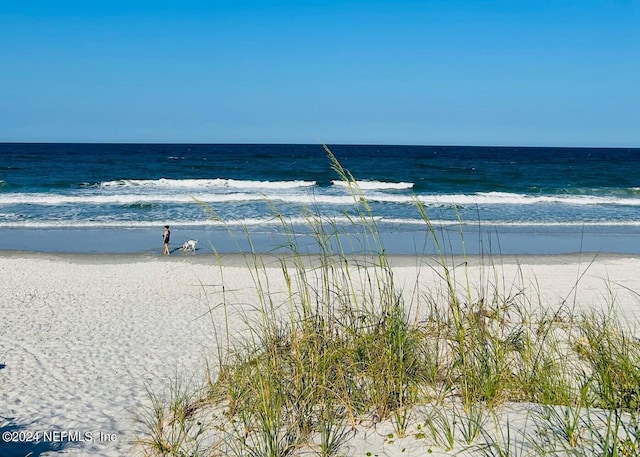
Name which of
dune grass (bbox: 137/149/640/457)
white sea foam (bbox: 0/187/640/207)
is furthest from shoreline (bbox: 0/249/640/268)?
white sea foam (bbox: 0/187/640/207)

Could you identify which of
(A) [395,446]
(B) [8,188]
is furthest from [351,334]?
(B) [8,188]

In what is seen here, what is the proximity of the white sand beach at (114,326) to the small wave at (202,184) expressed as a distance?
70.8 ft

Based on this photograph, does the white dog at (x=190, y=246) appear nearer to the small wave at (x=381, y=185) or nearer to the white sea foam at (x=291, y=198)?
the white sea foam at (x=291, y=198)

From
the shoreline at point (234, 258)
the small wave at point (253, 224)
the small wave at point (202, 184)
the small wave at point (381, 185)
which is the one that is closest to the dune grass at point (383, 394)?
the shoreline at point (234, 258)

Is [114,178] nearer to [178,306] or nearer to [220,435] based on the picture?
[178,306]

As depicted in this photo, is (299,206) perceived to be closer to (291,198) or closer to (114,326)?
(114,326)

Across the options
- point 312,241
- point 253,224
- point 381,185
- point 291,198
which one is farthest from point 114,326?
Answer: point 381,185

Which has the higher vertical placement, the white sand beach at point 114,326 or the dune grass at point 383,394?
the dune grass at point 383,394

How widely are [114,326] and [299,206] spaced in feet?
22.0

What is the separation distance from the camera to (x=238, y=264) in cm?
1266

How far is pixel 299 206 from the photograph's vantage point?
45.9 ft

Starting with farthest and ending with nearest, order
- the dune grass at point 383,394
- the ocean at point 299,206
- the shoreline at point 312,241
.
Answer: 1. the ocean at point 299,206
2. the shoreline at point 312,241
3. the dune grass at point 383,394

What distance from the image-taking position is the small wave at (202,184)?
34750 millimetres

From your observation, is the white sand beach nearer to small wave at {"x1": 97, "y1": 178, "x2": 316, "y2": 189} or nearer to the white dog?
the white dog
